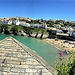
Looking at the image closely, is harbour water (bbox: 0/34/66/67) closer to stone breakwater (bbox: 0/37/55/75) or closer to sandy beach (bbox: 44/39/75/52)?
sandy beach (bbox: 44/39/75/52)

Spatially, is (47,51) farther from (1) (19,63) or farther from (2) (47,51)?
(1) (19,63)

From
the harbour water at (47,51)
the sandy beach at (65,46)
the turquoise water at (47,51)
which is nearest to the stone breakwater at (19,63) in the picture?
the harbour water at (47,51)

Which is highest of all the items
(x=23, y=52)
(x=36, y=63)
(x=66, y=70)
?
(x=23, y=52)

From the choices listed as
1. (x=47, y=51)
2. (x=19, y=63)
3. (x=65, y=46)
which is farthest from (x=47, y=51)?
(x=19, y=63)

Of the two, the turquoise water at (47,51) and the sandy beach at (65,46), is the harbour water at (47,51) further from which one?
the sandy beach at (65,46)

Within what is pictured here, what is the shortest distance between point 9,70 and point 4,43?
1049 mm

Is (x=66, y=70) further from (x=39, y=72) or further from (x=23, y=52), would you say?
(x=23, y=52)

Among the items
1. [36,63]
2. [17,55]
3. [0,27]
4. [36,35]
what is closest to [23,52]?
[17,55]

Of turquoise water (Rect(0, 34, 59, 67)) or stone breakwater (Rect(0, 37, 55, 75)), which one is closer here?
stone breakwater (Rect(0, 37, 55, 75))

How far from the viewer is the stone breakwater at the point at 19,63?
5.38m

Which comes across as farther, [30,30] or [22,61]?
[30,30]

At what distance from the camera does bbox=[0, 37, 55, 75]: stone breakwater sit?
5379 mm

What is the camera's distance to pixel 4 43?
19.1 ft

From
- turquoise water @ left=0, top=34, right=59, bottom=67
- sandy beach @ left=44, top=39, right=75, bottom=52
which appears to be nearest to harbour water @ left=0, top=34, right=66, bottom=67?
turquoise water @ left=0, top=34, right=59, bottom=67
